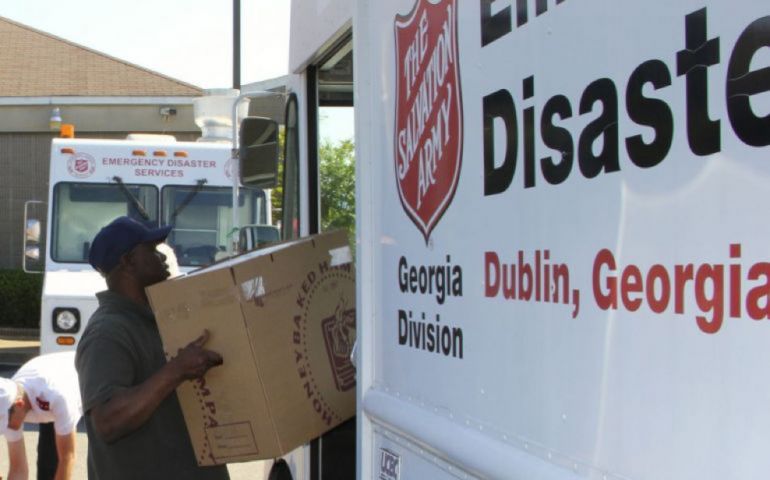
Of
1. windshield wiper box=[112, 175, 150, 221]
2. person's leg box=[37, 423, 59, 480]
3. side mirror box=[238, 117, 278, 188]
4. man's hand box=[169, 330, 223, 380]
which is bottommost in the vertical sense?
person's leg box=[37, 423, 59, 480]

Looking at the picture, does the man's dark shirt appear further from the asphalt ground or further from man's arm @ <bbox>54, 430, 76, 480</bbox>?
man's arm @ <bbox>54, 430, 76, 480</bbox>

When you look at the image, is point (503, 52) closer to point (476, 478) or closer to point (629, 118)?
point (629, 118)

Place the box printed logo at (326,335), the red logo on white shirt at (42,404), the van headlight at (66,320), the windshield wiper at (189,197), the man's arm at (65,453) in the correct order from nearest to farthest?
the box printed logo at (326,335) < the red logo on white shirt at (42,404) < the man's arm at (65,453) < the van headlight at (66,320) < the windshield wiper at (189,197)

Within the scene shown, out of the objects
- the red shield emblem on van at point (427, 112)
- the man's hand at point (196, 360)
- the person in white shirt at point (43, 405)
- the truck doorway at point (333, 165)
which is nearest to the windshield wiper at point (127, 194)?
the person in white shirt at point (43, 405)

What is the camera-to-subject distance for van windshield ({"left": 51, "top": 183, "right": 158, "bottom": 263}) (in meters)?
9.79

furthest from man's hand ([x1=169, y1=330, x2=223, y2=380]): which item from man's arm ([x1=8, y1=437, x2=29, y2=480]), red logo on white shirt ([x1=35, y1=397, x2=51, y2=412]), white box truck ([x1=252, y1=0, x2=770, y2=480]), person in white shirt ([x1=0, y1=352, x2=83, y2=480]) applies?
man's arm ([x1=8, y1=437, x2=29, y2=480])

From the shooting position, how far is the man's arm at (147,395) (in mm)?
3059

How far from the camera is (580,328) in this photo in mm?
1716

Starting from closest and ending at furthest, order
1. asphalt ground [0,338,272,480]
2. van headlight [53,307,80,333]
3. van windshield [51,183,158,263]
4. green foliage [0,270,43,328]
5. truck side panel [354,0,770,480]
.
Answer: truck side panel [354,0,770,480] < asphalt ground [0,338,272,480] < van headlight [53,307,80,333] < van windshield [51,183,158,263] < green foliage [0,270,43,328]

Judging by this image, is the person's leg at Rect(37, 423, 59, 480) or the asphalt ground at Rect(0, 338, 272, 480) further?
the asphalt ground at Rect(0, 338, 272, 480)

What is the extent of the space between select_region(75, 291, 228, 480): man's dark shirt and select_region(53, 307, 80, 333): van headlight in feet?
19.3

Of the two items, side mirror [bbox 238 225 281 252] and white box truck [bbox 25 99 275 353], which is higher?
white box truck [bbox 25 99 275 353]

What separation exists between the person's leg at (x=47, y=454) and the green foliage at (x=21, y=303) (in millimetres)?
13431

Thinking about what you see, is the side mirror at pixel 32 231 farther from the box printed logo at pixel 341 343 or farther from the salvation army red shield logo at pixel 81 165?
the box printed logo at pixel 341 343
